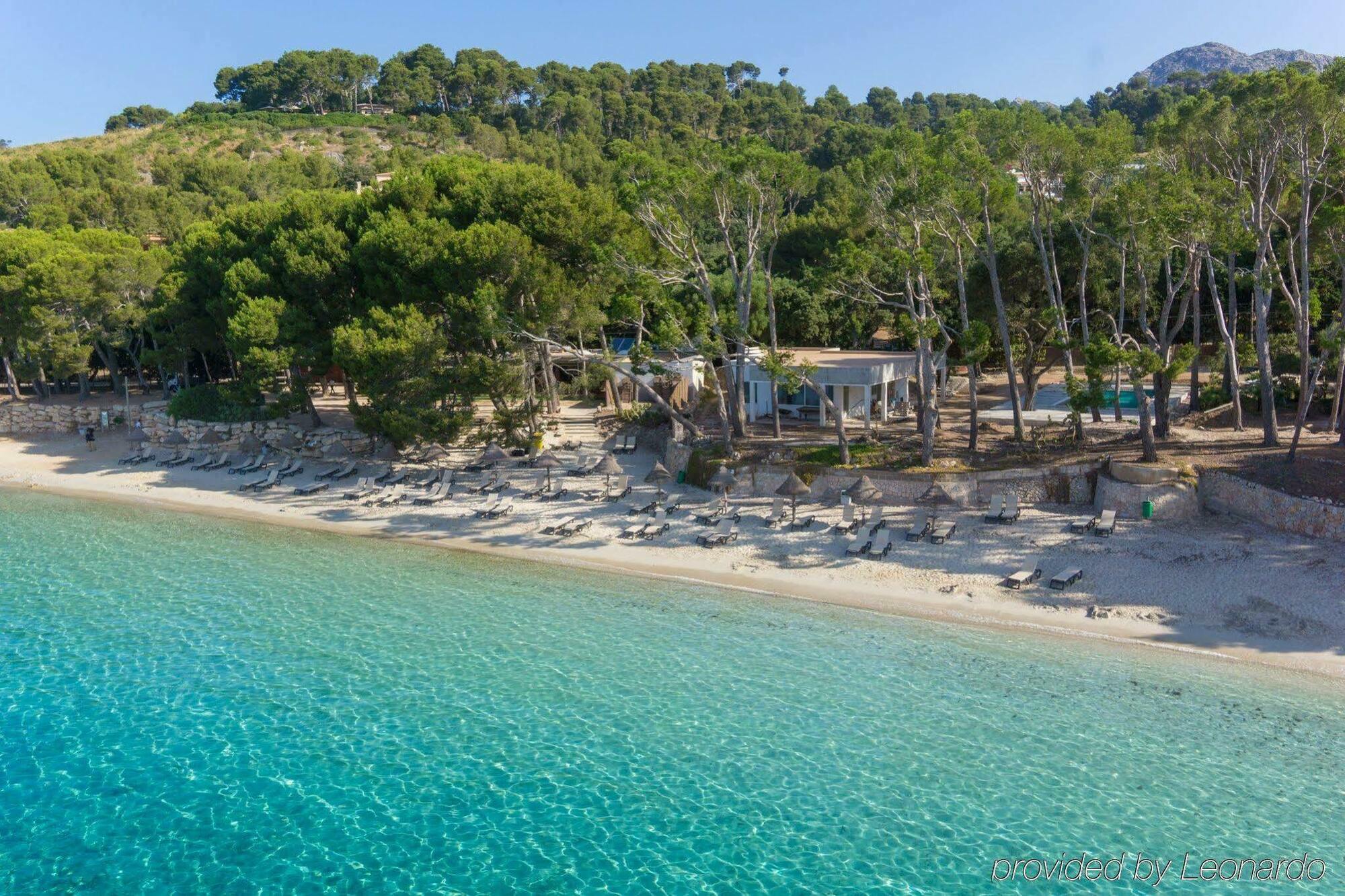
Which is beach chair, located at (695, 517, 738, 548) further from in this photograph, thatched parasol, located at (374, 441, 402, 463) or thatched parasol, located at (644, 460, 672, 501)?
thatched parasol, located at (374, 441, 402, 463)

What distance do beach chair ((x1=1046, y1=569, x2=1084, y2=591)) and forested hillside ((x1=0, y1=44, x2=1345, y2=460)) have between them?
5.75 metres

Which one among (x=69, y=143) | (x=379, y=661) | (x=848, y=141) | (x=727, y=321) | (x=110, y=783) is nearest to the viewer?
(x=110, y=783)

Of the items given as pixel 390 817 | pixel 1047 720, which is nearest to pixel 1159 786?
pixel 1047 720

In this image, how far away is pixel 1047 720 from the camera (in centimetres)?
1427

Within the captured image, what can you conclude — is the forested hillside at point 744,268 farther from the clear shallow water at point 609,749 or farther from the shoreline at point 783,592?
the clear shallow water at point 609,749

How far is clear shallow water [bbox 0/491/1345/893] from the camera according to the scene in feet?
37.3

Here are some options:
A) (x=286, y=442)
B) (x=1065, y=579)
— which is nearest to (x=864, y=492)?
(x=1065, y=579)

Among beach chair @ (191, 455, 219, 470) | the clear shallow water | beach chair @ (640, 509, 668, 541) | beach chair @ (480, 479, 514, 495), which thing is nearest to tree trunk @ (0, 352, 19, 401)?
beach chair @ (191, 455, 219, 470)

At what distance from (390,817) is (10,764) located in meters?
6.47

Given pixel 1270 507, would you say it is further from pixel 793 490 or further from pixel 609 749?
pixel 609 749

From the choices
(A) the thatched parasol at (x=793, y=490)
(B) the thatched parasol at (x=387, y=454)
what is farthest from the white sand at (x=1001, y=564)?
(B) the thatched parasol at (x=387, y=454)

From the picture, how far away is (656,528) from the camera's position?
78.2 feet

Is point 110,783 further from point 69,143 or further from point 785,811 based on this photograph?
point 69,143

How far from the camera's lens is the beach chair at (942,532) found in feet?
71.1
